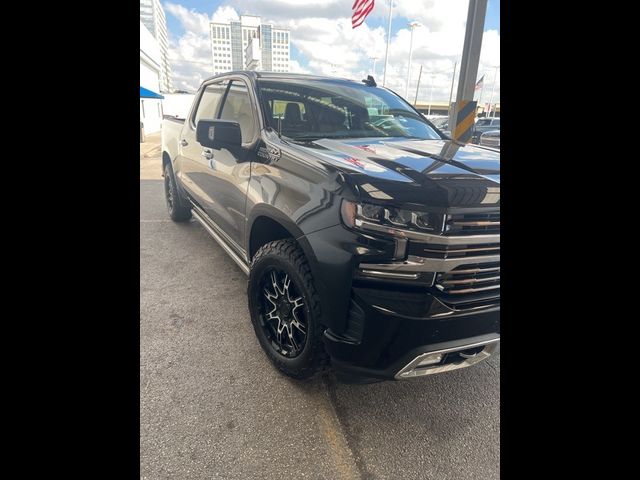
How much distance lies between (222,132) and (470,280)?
71.5 inches

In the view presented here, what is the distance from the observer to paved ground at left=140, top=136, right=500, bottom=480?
71.2 inches

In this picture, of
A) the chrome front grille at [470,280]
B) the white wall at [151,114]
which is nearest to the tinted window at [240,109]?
the chrome front grille at [470,280]

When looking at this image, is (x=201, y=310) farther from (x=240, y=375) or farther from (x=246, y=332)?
(x=240, y=375)

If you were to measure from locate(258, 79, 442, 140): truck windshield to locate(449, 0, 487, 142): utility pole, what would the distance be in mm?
2841

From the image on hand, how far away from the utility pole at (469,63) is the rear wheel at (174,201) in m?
4.26

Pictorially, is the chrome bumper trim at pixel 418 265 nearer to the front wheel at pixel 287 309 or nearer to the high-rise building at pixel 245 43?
the front wheel at pixel 287 309

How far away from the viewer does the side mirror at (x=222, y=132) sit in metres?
2.56

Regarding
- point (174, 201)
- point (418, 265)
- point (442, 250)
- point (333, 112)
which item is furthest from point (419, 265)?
point (174, 201)

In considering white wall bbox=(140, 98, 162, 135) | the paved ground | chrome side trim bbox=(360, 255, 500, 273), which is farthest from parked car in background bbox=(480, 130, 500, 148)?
white wall bbox=(140, 98, 162, 135)

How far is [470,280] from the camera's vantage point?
176 centimetres

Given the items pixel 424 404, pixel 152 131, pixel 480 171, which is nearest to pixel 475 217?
pixel 480 171

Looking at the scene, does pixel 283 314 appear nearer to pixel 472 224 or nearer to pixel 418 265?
pixel 418 265
